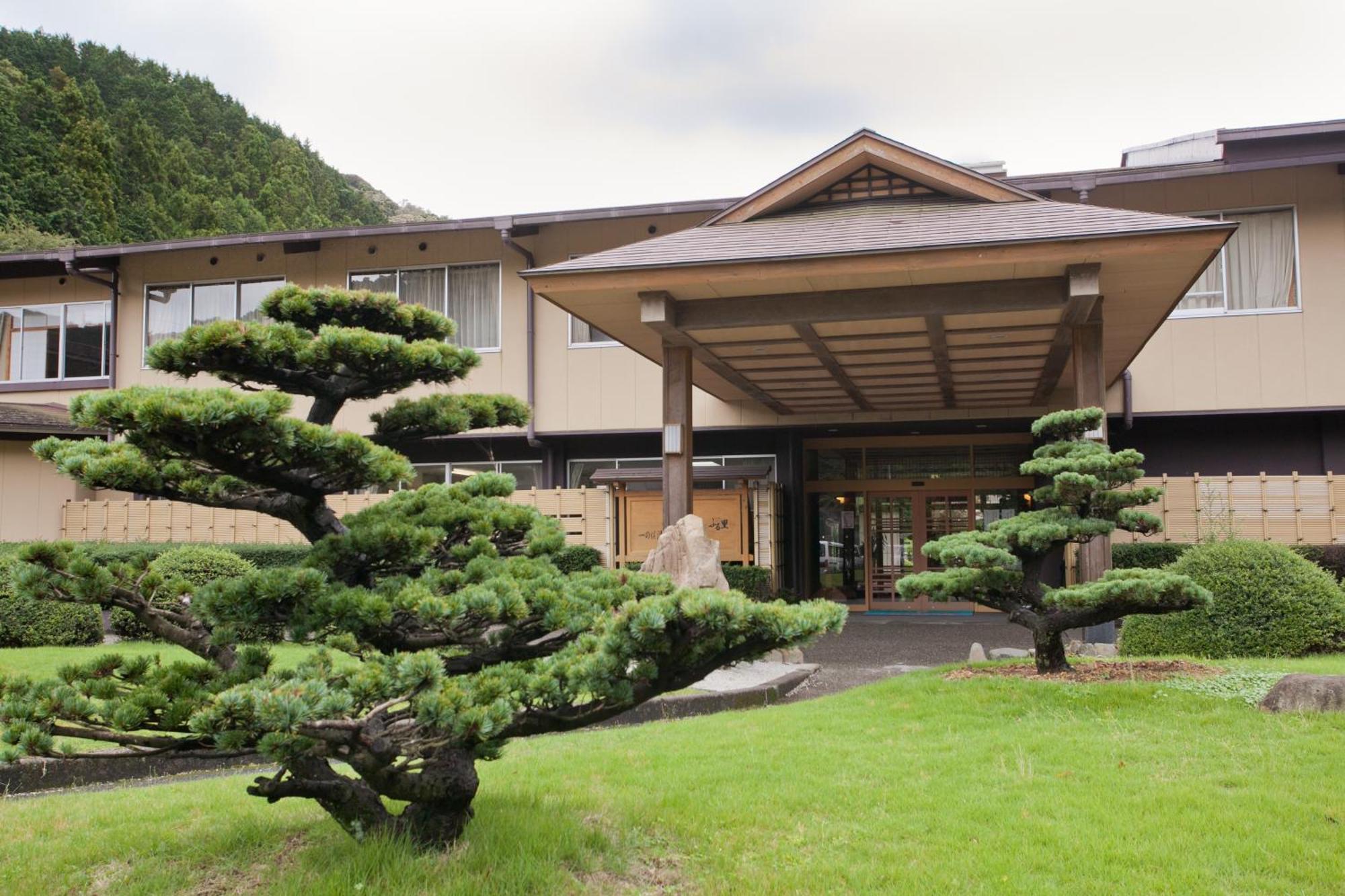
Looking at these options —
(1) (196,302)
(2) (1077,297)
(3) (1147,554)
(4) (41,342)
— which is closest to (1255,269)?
(3) (1147,554)

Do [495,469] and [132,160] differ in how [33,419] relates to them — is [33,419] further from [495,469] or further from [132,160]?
[132,160]

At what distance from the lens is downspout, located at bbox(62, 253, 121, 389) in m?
19.3

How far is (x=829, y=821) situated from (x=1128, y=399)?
41.6 ft

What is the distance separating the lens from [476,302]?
18.6m

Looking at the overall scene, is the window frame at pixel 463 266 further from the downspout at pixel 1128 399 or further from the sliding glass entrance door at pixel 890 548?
the downspout at pixel 1128 399

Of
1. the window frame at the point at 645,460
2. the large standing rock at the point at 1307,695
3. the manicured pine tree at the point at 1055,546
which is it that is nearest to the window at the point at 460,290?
the window frame at the point at 645,460

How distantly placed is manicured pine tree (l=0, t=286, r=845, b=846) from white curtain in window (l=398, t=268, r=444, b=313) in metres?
14.1

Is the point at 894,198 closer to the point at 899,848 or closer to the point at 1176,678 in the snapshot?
the point at 1176,678

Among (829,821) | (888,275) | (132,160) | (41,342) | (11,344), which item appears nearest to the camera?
(829,821)

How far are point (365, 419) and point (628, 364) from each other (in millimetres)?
4706

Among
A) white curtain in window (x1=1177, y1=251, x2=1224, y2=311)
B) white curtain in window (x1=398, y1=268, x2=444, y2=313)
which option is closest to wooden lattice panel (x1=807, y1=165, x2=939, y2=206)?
white curtain in window (x1=1177, y1=251, x2=1224, y2=311)

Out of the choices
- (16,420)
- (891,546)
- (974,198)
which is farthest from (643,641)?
(16,420)

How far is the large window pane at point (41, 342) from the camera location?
2012 centimetres

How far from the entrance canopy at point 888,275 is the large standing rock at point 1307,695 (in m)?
4.02
